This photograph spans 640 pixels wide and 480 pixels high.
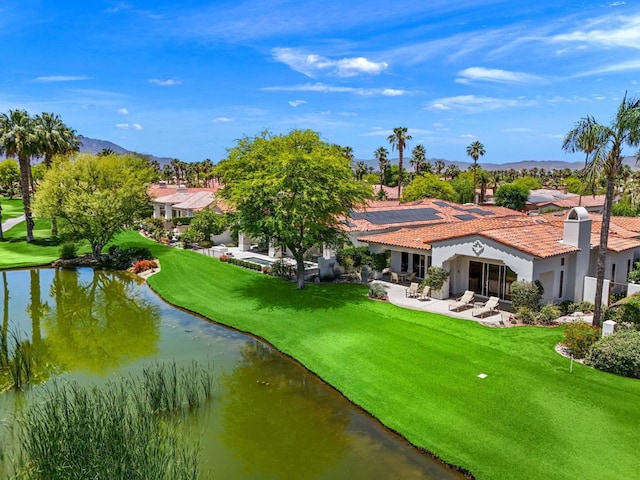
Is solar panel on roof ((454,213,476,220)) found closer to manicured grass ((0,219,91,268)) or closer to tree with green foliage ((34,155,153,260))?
tree with green foliage ((34,155,153,260))

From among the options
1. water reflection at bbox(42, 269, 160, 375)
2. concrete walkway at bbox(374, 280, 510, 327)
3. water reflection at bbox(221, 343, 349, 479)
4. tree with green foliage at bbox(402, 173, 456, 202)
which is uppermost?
tree with green foliage at bbox(402, 173, 456, 202)

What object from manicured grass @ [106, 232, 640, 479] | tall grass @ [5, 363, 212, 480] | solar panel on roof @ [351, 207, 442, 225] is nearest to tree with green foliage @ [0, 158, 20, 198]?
solar panel on roof @ [351, 207, 442, 225]

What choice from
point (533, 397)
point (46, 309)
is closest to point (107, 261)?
point (46, 309)

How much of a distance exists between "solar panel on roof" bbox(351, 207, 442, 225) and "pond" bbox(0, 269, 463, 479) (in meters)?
18.3

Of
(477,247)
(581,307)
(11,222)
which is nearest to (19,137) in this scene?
(11,222)

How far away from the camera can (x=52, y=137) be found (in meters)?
51.4

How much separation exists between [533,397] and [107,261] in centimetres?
3772

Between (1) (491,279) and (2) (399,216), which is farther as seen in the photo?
(2) (399,216)

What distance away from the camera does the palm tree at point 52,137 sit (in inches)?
1971

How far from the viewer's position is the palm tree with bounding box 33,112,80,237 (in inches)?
1971

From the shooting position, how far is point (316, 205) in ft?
90.3

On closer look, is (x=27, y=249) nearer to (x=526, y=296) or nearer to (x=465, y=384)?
(x=526, y=296)

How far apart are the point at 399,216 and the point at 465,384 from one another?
27.2 metres

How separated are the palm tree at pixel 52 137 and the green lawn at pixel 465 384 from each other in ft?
112
